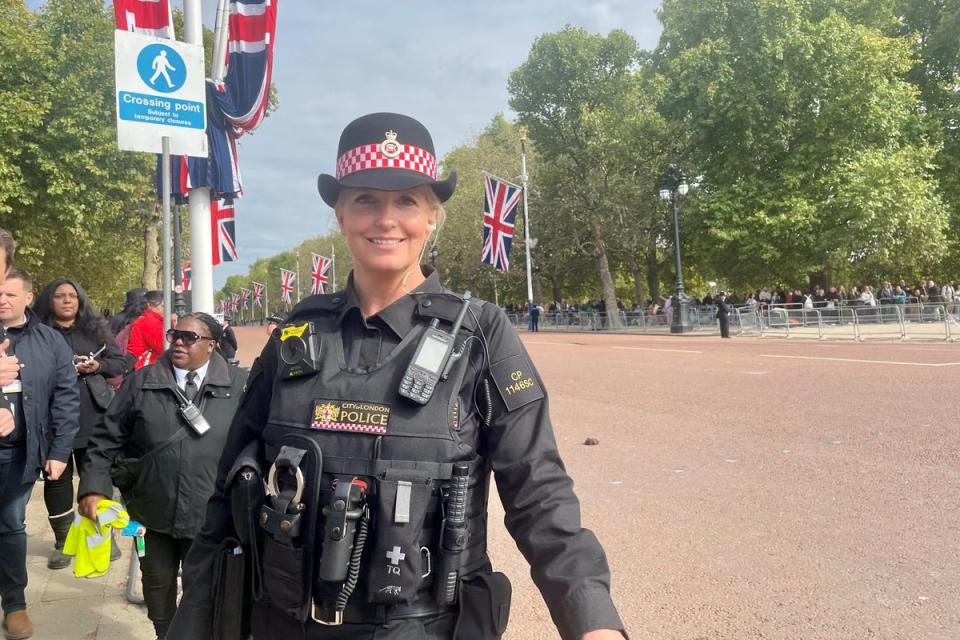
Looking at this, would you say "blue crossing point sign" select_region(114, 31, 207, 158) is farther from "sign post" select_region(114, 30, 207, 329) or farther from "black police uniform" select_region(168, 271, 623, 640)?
"black police uniform" select_region(168, 271, 623, 640)

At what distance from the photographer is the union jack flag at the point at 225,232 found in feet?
39.3

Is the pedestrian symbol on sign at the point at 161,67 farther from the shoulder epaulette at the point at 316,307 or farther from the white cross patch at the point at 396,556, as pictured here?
the white cross patch at the point at 396,556

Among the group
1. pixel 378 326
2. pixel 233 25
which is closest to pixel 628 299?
pixel 233 25

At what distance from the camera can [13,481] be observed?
150 inches

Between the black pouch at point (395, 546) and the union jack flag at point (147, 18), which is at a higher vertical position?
the union jack flag at point (147, 18)

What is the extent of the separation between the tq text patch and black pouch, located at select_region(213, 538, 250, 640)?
440 mm

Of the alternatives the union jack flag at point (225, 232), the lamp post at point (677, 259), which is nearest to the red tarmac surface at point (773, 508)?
the union jack flag at point (225, 232)

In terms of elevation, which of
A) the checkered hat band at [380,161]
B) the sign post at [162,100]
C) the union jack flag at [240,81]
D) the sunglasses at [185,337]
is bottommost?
the sunglasses at [185,337]

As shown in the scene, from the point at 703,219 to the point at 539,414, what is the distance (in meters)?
31.2

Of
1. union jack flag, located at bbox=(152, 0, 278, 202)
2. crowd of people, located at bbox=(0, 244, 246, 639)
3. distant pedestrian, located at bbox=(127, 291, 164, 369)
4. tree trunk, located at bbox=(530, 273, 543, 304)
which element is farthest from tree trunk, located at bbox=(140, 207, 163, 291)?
crowd of people, located at bbox=(0, 244, 246, 639)

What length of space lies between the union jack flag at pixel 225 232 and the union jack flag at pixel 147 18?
5.75m

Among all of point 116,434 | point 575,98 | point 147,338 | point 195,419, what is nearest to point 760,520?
point 195,419

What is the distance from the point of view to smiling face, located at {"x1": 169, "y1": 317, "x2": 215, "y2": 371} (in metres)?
3.66

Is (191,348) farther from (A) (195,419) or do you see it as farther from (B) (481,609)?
(B) (481,609)
